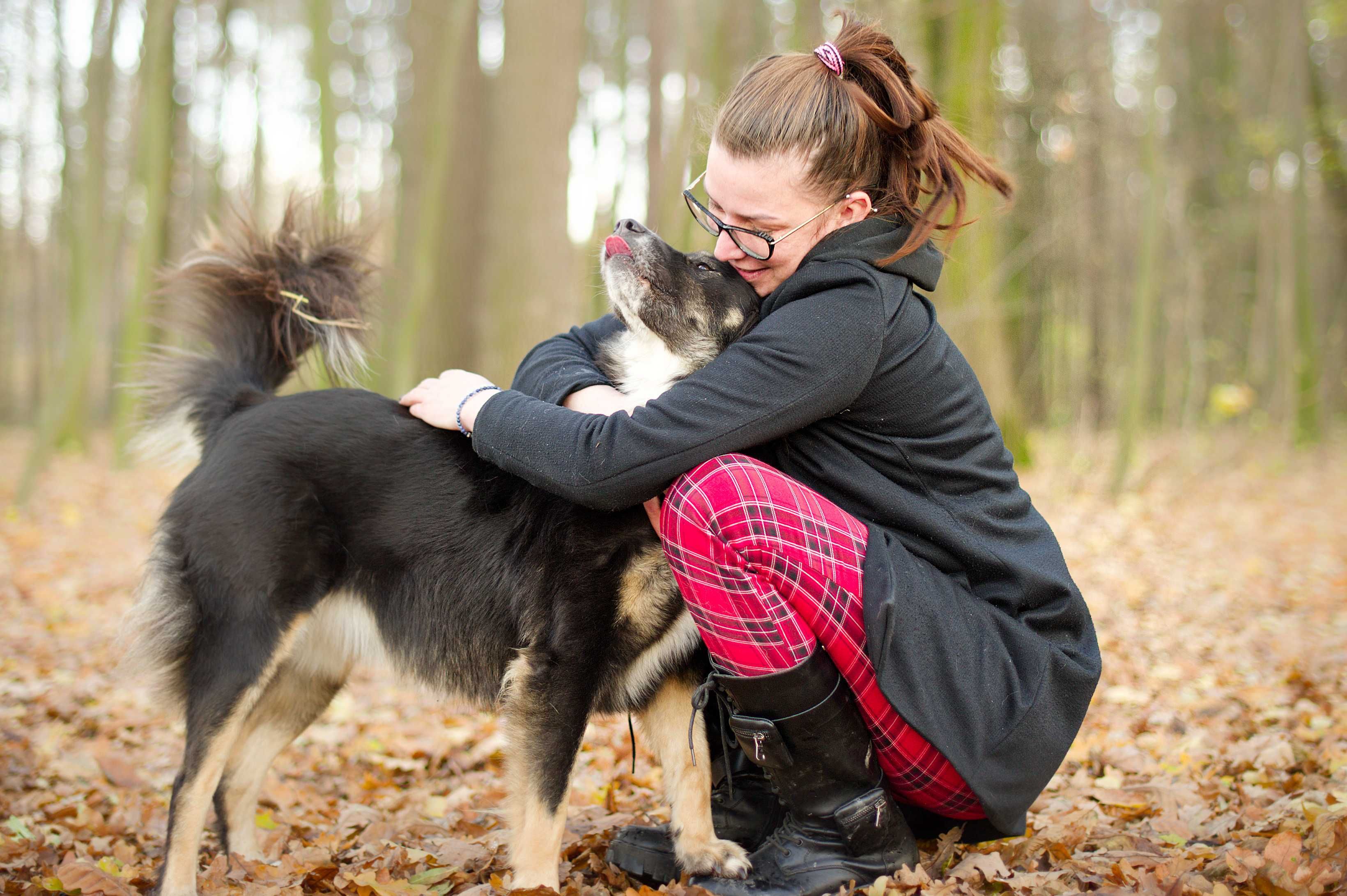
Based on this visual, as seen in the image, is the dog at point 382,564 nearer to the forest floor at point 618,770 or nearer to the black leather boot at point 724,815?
the black leather boot at point 724,815

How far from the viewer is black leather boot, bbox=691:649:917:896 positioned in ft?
6.81

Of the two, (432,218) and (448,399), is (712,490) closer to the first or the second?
(448,399)

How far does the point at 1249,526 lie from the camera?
825cm

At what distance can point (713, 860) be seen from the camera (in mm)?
2367

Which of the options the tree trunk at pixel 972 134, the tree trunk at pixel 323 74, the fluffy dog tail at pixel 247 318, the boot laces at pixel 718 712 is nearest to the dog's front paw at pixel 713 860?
the boot laces at pixel 718 712

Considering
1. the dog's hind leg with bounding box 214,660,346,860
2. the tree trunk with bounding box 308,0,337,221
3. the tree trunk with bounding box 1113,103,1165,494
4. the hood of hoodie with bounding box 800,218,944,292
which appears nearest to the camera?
the hood of hoodie with bounding box 800,218,944,292

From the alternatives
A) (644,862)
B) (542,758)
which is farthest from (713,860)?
(542,758)

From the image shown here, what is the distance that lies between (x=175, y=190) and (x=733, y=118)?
1399 centimetres

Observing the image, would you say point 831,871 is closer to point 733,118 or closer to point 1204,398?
point 733,118

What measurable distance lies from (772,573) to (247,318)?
5.70 feet

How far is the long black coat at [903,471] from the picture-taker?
80.0 inches

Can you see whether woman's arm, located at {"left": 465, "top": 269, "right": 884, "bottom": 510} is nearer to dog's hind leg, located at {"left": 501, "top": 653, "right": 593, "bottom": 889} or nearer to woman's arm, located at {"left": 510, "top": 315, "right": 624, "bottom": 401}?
woman's arm, located at {"left": 510, "top": 315, "right": 624, "bottom": 401}

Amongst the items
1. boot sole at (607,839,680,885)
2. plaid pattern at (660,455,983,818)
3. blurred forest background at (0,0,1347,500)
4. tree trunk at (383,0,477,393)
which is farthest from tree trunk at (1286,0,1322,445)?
boot sole at (607,839,680,885)

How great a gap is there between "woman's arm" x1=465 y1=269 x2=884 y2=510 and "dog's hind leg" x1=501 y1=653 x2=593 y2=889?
468 millimetres
